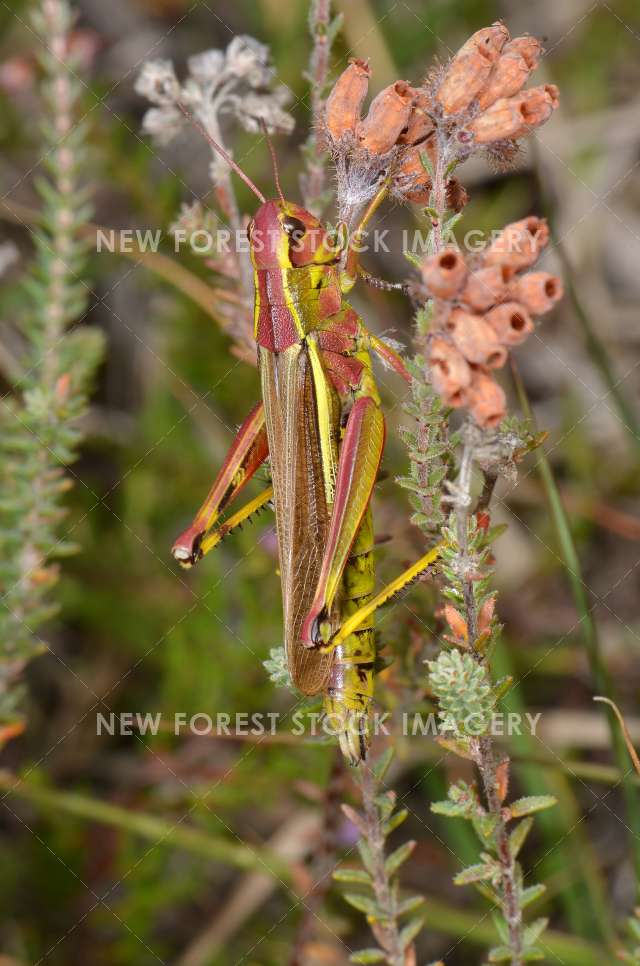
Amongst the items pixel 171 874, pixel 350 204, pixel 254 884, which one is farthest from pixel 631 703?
pixel 350 204

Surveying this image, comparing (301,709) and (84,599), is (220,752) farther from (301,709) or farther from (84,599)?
(301,709)

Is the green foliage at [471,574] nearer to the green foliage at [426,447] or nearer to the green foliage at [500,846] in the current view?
the green foliage at [426,447]

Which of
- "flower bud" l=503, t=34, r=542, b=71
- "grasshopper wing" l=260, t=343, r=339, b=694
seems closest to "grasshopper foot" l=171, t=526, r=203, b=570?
"grasshopper wing" l=260, t=343, r=339, b=694

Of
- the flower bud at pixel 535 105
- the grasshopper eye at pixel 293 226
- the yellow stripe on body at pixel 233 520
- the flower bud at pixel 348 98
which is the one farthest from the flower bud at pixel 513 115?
the yellow stripe on body at pixel 233 520

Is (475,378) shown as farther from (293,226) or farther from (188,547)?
(188,547)

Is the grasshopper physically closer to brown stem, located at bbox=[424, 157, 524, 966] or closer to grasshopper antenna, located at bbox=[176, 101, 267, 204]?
grasshopper antenna, located at bbox=[176, 101, 267, 204]
